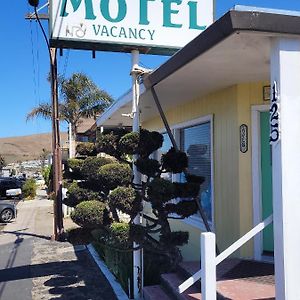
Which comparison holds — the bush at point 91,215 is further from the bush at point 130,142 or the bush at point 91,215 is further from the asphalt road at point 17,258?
the asphalt road at point 17,258

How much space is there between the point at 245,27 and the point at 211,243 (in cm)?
183

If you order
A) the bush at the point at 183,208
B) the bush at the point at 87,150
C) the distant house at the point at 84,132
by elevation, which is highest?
the distant house at the point at 84,132

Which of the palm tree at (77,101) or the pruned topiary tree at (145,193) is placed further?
the palm tree at (77,101)

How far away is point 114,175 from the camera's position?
5.72 m

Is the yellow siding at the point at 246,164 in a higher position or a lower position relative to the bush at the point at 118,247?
higher

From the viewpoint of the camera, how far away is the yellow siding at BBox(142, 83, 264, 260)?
614cm

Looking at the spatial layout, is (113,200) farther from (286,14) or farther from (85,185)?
(286,14)

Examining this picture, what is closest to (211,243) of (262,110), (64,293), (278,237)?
(278,237)

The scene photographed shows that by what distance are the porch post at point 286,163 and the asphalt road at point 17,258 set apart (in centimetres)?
458

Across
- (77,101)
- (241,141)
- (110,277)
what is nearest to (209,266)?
(241,141)

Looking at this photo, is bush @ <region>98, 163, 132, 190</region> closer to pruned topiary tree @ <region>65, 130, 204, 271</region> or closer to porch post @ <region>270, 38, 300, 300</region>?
pruned topiary tree @ <region>65, 130, 204, 271</region>

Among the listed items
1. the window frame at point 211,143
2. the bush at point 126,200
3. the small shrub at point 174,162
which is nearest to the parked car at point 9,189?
the window frame at point 211,143

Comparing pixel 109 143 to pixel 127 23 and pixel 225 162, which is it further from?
pixel 127 23

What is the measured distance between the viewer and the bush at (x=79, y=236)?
6645 mm
